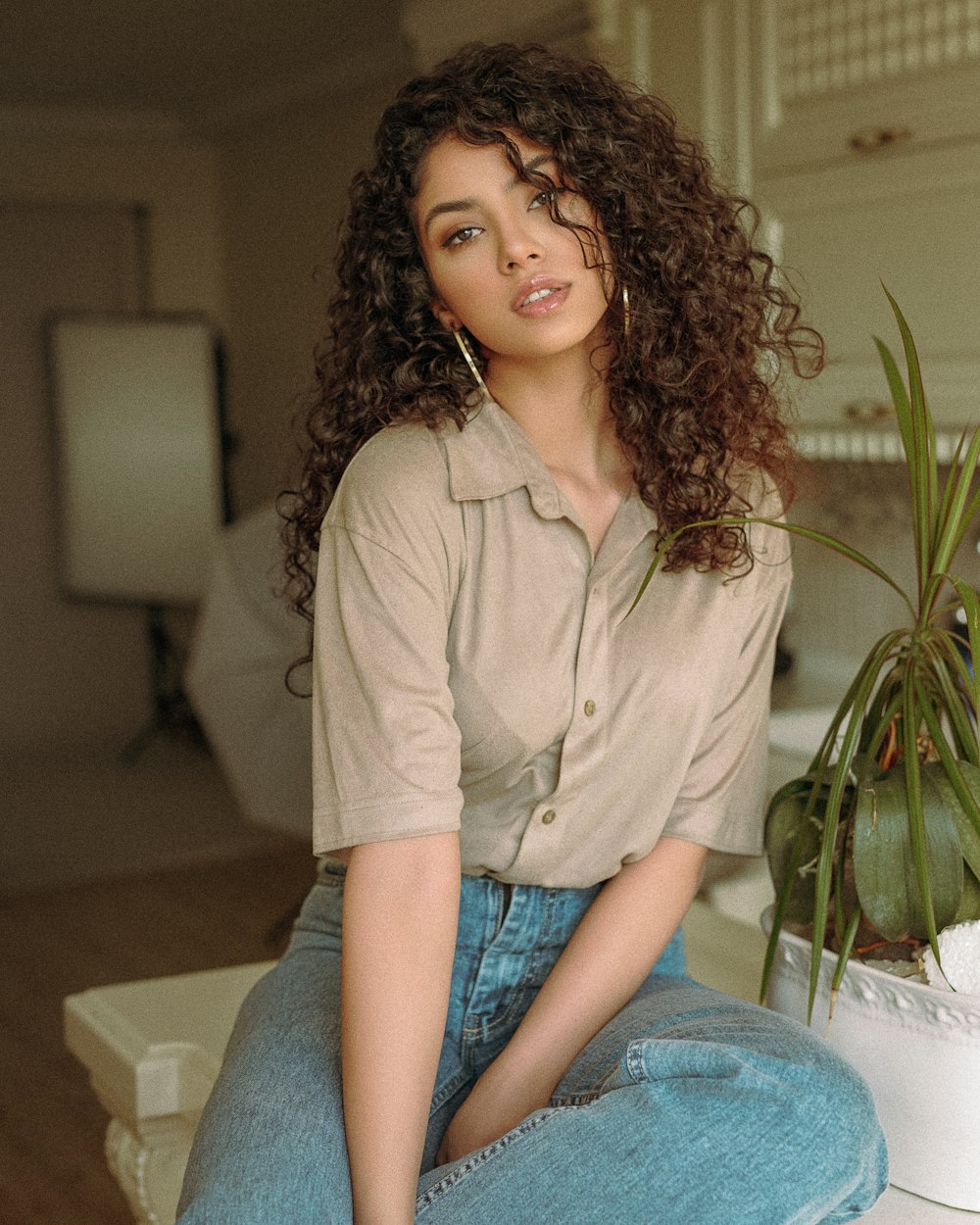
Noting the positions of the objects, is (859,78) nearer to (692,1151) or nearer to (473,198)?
(473,198)

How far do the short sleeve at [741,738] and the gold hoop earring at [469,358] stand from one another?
0.99ft

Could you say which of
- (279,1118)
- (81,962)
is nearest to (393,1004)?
(279,1118)

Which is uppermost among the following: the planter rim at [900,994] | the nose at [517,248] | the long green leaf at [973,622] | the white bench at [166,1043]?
the nose at [517,248]

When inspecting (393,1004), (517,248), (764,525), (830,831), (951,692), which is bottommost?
(393,1004)


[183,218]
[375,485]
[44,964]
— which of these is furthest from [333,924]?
[183,218]

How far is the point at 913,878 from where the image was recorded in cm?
122

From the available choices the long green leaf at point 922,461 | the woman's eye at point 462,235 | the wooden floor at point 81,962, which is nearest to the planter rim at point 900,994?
the long green leaf at point 922,461

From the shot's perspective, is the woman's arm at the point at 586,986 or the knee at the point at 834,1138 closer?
the knee at the point at 834,1138

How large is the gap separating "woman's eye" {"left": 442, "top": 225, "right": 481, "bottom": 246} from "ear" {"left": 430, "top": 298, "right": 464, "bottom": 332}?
88 millimetres

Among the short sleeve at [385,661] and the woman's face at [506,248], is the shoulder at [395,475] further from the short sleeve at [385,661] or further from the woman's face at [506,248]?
the woman's face at [506,248]

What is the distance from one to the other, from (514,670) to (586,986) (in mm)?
294

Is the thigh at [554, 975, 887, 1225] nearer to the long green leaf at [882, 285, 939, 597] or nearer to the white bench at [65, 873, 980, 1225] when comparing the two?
the long green leaf at [882, 285, 939, 597]

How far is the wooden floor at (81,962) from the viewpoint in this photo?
273 cm

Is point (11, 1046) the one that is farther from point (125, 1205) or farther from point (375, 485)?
point (375, 485)
